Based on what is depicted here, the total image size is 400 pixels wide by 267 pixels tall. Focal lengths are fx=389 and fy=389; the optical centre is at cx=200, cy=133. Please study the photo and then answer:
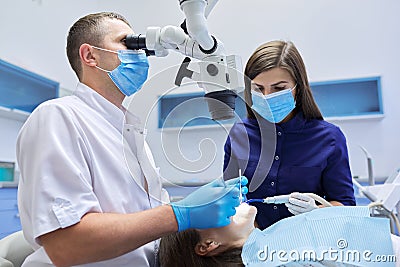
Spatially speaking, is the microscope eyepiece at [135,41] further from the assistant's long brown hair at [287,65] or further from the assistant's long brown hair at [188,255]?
the assistant's long brown hair at [188,255]

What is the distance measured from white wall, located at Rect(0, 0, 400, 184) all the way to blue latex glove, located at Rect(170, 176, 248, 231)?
9.45 ft

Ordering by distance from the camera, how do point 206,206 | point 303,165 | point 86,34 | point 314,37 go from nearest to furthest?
point 206,206, point 86,34, point 303,165, point 314,37

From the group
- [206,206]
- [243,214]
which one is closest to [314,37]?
[243,214]

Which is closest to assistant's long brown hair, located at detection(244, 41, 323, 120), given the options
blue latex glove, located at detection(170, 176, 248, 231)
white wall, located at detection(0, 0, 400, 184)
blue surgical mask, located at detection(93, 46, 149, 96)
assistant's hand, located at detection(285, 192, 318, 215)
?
blue surgical mask, located at detection(93, 46, 149, 96)

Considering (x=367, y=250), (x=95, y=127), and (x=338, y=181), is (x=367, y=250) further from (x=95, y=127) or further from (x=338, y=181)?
(x=95, y=127)

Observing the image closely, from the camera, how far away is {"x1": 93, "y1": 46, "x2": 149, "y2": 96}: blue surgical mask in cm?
123

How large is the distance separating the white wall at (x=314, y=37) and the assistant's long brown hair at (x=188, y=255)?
8.84ft

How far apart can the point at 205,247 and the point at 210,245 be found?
15 millimetres

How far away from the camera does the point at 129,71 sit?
4.06ft

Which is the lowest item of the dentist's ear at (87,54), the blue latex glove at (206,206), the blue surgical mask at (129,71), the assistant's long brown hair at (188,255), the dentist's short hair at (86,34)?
the assistant's long brown hair at (188,255)

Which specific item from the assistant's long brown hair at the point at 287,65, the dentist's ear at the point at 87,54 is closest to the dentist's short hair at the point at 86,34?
the dentist's ear at the point at 87,54

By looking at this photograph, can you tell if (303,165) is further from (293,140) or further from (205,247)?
(205,247)

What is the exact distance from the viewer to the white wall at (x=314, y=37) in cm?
359

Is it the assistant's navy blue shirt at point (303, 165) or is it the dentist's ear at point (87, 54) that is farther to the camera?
the assistant's navy blue shirt at point (303, 165)
